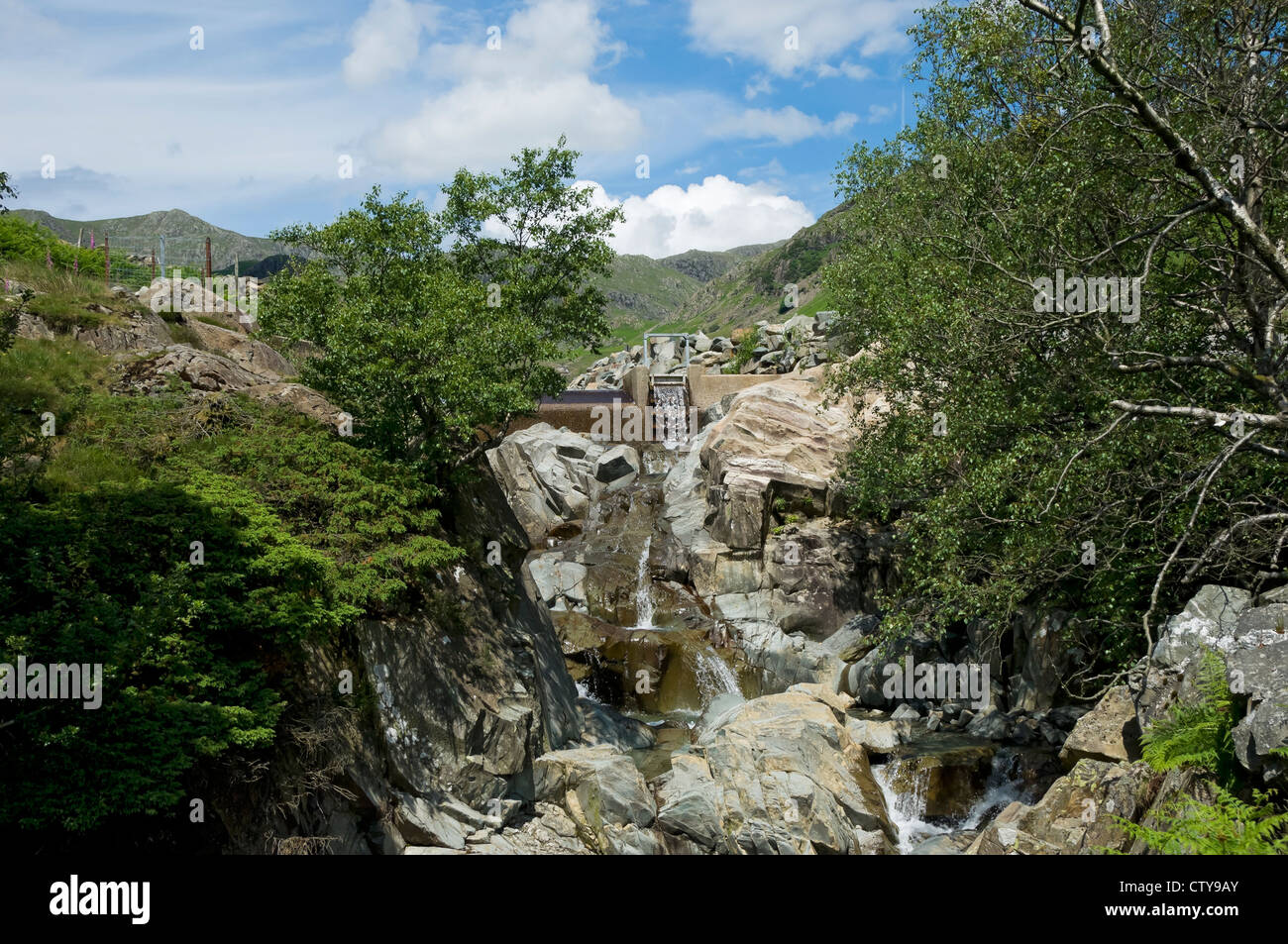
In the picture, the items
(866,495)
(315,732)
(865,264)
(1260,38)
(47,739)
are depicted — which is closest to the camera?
(47,739)

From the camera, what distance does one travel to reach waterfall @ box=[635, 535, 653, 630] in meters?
29.4

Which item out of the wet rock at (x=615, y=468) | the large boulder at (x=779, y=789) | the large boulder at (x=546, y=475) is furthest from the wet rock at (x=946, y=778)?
the wet rock at (x=615, y=468)

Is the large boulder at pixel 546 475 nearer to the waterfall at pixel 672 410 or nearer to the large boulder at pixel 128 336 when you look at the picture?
the waterfall at pixel 672 410

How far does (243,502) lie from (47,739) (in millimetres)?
5488

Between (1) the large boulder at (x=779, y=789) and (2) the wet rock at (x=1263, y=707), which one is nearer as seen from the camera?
(2) the wet rock at (x=1263, y=707)

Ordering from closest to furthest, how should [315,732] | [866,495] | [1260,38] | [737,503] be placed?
1. [1260,38]
2. [315,732]
3. [866,495]
4. [737,503]

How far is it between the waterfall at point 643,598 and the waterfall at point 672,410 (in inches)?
594

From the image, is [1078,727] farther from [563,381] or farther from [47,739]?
[47,739]

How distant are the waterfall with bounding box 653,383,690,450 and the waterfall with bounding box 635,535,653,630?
15.1m

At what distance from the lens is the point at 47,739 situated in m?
8.24

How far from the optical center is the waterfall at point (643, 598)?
29359 millimetres

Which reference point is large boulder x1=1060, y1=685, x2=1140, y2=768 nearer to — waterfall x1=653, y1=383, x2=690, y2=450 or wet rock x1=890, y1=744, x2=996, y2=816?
wet rock x1=890, y1=744, x2=996, y2=816

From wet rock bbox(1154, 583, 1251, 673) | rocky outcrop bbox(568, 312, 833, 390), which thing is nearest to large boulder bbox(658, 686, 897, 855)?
wet rock bbox(1154, 583, 1251, 673)

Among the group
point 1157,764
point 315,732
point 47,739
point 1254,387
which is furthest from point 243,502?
point 1254,387
